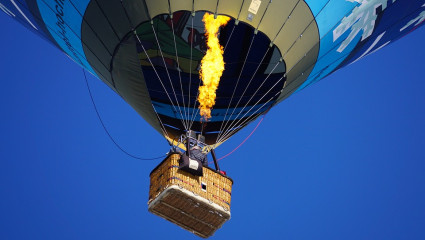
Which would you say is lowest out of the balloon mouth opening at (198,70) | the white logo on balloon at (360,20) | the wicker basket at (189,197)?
the wicker basket at (189,197)

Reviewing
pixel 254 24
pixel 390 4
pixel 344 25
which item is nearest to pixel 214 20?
pixel 254 24

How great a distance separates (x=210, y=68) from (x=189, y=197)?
233 cm

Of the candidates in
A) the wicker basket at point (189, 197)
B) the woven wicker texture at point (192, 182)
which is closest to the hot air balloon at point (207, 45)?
the woven wicker texture at point (192, 182)

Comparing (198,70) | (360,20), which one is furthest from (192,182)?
(360,20)

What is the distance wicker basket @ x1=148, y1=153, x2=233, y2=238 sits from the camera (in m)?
11.3

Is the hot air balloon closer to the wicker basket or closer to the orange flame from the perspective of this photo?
the orange flame

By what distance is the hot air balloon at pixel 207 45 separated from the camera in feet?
38.4

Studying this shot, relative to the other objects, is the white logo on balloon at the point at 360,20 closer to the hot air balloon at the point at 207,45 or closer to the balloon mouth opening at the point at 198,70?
the hot air balloon at the point at 207,45

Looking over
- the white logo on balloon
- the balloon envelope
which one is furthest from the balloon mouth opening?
the white logo on balloon

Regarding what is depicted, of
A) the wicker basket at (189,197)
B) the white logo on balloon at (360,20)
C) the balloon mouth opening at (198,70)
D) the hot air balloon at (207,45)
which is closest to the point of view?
the wicker basket at (189,197)

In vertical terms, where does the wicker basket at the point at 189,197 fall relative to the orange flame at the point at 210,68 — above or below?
below

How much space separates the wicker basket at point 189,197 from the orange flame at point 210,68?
1752 mm

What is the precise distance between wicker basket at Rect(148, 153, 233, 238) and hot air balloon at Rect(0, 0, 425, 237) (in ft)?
Result: 3.45

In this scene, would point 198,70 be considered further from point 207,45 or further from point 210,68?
point 207,45
